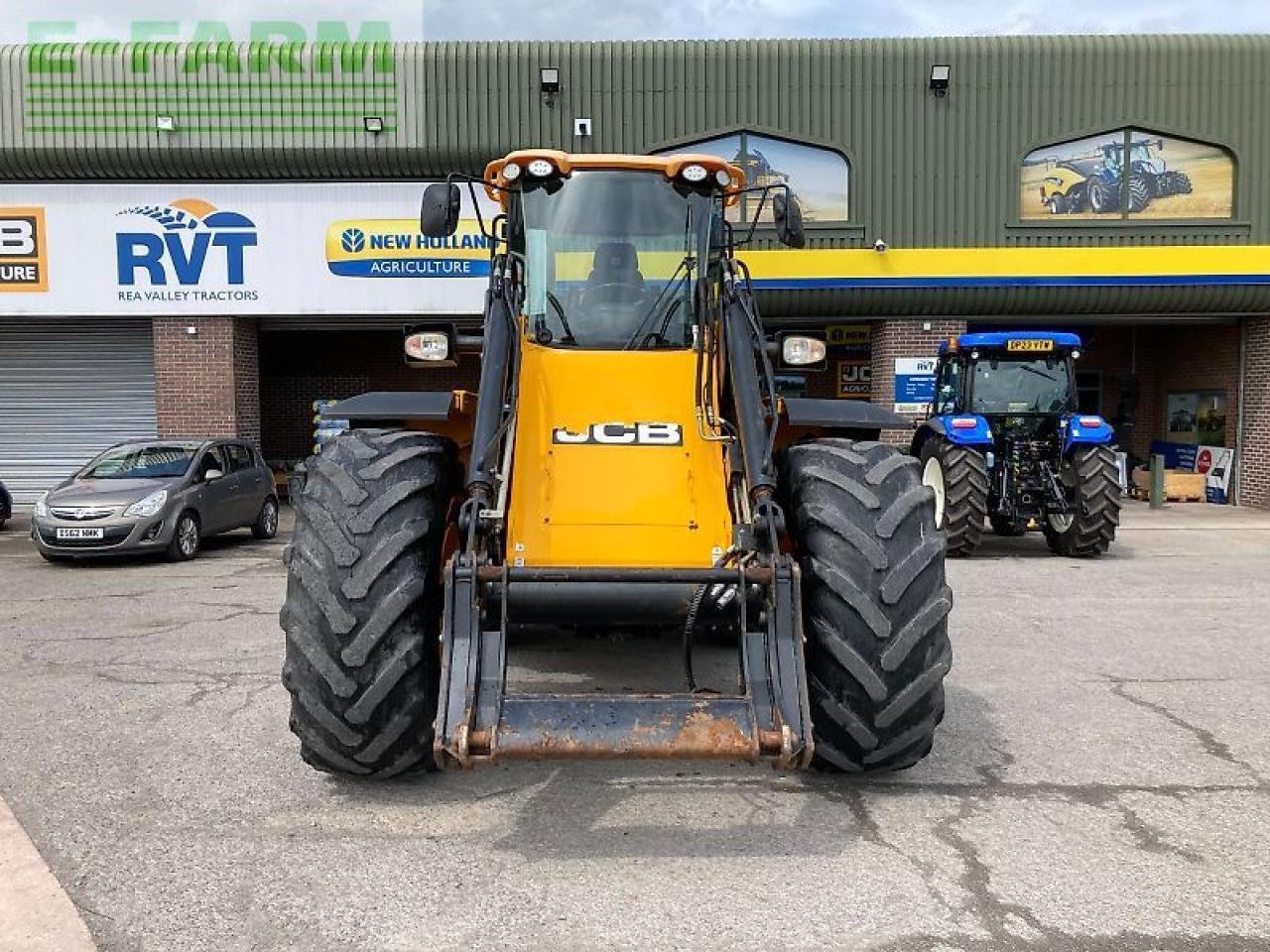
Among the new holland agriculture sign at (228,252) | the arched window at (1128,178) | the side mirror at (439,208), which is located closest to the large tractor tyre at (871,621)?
the side mirror at (439,208)

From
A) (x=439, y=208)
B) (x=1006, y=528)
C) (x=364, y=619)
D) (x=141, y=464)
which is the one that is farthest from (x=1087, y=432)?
(x=141, y=464)

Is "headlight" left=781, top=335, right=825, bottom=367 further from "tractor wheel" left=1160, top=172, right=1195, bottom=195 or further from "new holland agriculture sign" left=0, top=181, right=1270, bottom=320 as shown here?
"tractor wheel" left=1160, top=172, right=1195, bottom=195

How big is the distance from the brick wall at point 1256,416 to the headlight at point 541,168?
16281 millimetres

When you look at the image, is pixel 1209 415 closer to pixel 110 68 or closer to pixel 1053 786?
pixel 1053 786

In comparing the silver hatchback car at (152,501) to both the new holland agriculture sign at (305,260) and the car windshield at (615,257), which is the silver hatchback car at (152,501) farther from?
the car windshield at (615,257)

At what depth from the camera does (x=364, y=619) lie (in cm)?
359

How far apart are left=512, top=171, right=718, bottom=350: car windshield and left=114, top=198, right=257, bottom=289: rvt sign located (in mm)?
12206

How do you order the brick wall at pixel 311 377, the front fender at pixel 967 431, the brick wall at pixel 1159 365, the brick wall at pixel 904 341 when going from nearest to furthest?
the front fender at pixel 967 431 → the brick wall at pixel 904 341 → the brick wall at pixel 1159 365 → the brick wall at pixel 311 377

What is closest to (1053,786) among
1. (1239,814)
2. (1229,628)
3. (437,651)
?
(1239,814)

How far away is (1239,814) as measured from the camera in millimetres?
3891

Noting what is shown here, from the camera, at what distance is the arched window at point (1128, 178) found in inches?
601

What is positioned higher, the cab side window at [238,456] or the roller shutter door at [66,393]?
the roller shutter door at [66,393]

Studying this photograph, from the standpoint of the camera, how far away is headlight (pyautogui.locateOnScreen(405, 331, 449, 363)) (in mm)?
4621

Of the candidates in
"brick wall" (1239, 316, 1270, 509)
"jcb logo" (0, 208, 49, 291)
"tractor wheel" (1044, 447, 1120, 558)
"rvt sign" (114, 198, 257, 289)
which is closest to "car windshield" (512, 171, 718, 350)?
"tractor wheel" (1044, 447, 1120, 558)
